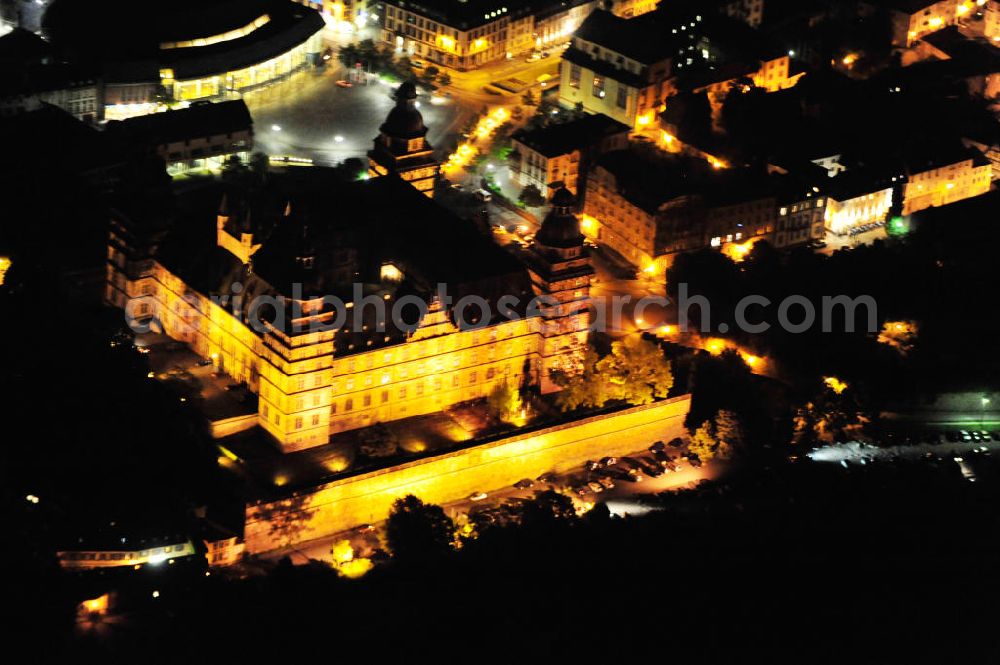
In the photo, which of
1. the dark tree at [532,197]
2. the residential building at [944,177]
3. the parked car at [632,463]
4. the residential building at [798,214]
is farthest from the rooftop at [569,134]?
the parked car at [632,463]

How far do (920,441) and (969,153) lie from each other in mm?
36390

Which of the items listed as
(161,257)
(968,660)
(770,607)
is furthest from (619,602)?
(161,257)

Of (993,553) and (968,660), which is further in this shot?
(993,553)

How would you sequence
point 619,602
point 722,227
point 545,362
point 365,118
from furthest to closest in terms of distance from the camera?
point 365,118
point 722,227
point 545,362
point 619,602

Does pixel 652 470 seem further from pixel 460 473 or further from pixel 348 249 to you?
pixel 348 249

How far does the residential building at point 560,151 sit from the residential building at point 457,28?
1656cm

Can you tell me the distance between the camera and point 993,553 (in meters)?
152

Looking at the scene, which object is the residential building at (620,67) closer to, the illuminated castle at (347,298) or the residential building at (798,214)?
the residential building at (798,214)

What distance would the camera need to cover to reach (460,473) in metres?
144

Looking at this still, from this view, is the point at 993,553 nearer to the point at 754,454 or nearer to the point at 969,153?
the point at 754,454

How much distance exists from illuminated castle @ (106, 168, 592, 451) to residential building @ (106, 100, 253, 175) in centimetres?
1930

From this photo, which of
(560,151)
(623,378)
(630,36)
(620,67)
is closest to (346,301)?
(623,378)

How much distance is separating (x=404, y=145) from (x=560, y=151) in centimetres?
1733

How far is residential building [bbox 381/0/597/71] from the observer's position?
195 metres
